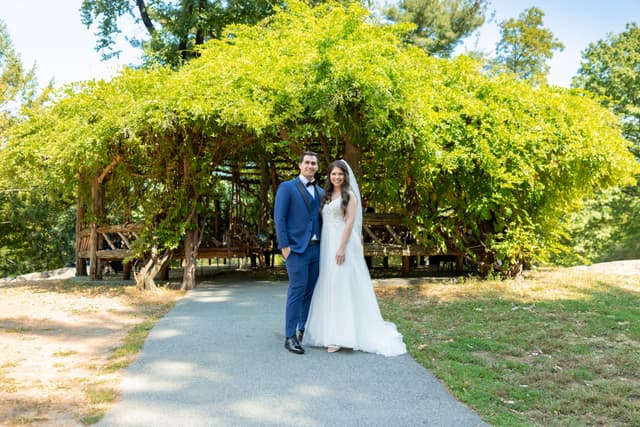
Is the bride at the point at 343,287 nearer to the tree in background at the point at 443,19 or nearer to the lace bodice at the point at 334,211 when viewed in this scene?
the lace bodice at the point at 334,211

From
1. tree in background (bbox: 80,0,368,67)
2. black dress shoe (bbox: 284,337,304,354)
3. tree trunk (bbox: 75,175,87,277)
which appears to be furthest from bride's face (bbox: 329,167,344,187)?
tree in background (bbox: 80,0,368,67)

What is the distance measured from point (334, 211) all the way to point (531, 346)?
2578 millimetres

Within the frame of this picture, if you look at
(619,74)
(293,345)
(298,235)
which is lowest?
(293,345)

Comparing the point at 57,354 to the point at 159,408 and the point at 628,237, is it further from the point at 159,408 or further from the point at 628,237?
the point at 628,237

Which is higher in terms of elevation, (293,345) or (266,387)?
(293,345)

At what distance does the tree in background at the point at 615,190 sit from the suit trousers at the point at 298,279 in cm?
2064

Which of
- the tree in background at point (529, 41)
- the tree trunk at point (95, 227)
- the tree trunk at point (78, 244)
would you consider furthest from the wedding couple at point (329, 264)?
the tree in background at point (529, 41)

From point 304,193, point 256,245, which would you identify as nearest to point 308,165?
point 304,193

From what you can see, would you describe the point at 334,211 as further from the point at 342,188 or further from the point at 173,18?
the point at 173,18

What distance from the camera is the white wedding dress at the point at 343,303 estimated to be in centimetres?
518

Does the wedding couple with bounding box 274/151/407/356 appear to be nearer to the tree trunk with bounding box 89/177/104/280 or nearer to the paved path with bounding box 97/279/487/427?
the paved path with bounding box 97/279/487/427

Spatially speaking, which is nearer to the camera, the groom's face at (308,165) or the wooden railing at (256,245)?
the groom's face at (308,165)

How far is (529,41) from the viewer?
32.9 metres

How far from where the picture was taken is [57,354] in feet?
17.7
